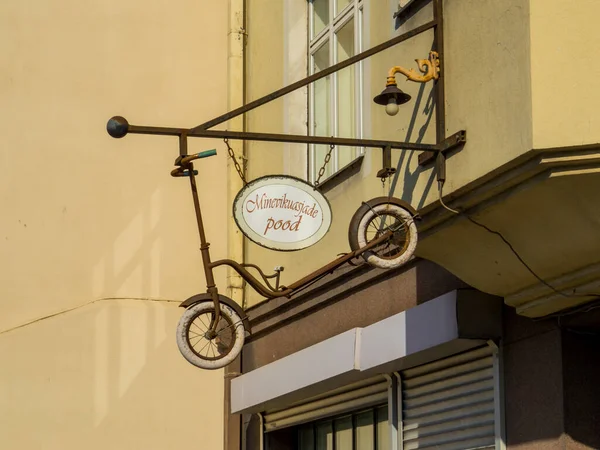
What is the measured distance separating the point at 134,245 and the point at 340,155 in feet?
11.1

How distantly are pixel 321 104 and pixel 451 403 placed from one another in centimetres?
330

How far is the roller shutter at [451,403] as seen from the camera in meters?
8.17

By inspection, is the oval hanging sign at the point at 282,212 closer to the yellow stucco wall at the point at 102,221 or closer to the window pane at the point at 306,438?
the window pane at the point at 306,438

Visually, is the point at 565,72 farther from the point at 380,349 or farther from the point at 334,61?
the point at 334,61

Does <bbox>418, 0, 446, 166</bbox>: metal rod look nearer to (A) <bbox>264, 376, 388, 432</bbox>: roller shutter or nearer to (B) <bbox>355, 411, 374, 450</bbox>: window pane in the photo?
(A) <bbox>264, 376, 388, 432</bbox>: roller shutter

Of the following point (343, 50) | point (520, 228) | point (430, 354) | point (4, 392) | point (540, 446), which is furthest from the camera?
point (4, 392)

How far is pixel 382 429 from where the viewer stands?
32.0 ft

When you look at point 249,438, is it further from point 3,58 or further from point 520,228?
point 520,228

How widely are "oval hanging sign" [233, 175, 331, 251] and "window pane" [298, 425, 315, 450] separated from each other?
3.56m

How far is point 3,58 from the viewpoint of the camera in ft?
44.4

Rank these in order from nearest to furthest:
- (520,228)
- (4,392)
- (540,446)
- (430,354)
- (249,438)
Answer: (520,228) < (540,446) < (430,354) < (249,438) < (4,392)

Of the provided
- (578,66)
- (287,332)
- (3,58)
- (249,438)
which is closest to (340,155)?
(287,332)

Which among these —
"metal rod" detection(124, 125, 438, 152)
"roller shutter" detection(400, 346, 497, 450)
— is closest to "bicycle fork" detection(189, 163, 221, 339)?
"metal rod" detection(124, 125, 438, 152)

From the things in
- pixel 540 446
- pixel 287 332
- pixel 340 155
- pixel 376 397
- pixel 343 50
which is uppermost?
pixel 343 50
